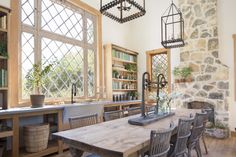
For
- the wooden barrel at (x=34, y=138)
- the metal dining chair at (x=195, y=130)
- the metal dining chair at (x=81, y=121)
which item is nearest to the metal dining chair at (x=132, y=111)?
the metal dining chair at (x=81, y=121)

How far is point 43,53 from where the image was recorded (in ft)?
13.3

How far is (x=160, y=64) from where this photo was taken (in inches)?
245

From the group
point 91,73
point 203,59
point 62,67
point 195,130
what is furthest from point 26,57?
point 203,59

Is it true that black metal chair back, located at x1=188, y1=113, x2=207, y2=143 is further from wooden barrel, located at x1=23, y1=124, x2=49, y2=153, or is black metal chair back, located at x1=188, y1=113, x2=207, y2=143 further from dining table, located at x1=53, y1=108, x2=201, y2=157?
wooden barrel, located at x1=23, y1=124, x2=49, y2=153

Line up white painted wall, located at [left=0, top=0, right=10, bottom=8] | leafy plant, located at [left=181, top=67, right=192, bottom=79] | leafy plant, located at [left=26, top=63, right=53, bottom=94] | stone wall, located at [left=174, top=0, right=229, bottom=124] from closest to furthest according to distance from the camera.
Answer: white painted wall, located at [left=0, top=0, right=10, bottom=8], leafy plant, located at [left=26, top=63, right=53, bottom=94], stone wall, located at [left=174, top=0, right=229, bottom=124], leafy plant, located at [left=181, top=67, right=192, bottom=79]

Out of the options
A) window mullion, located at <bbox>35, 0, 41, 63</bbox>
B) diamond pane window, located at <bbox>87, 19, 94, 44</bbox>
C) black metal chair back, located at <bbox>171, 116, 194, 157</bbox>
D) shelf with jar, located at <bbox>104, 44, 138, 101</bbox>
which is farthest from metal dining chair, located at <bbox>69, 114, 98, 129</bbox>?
diamond pane window, located at <bbox>87, 19, 94, 44</bbox>

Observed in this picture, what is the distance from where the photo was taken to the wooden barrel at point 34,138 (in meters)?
3.14

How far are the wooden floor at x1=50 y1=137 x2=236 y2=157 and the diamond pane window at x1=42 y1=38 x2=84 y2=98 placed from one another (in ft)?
4.57

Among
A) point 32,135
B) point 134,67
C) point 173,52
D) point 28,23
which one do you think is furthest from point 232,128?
point 28,23

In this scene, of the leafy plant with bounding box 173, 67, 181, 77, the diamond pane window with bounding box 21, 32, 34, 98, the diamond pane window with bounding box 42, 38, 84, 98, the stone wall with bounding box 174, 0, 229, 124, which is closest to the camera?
the diamond pane window with bounding box 21, 32, 34, 98

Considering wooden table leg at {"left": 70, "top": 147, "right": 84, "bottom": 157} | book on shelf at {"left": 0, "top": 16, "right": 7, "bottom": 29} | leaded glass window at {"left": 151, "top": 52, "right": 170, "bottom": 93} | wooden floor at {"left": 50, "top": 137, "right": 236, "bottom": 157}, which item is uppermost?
book on shelf at {"left": 0, "top": 16, "right": 7, "bottom": 29}

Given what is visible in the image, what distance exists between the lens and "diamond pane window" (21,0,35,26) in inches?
147

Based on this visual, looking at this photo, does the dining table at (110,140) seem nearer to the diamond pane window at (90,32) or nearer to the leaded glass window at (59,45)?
the leaded glass window at (59,45)

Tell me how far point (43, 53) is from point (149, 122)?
8.85ft
